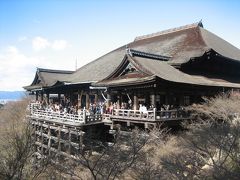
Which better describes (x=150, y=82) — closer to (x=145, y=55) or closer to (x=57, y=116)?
(x=145, y=55)

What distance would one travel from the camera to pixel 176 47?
27.8 m

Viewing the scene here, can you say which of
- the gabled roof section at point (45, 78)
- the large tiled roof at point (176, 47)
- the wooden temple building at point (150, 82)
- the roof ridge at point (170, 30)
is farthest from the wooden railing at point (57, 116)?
the roof ridge at point (170, 30)

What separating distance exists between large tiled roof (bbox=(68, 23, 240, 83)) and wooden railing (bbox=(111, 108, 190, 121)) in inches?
246

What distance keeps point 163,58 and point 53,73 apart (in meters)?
15.6

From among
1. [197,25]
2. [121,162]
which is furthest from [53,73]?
[121,162]

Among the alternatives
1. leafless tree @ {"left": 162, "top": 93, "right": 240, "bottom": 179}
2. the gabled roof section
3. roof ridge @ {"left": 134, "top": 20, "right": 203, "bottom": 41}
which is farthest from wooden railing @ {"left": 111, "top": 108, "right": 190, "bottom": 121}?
roof ridge @ {"left": 134, "top": 20, "right": 203, "bottom": 41}

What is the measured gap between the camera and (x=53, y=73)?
34.7 metres

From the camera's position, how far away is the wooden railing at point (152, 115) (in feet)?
56.3

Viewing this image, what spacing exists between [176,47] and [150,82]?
11.3m

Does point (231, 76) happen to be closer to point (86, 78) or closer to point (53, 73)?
point (86, 78)

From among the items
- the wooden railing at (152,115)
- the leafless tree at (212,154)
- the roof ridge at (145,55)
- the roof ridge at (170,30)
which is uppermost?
the roof ridge at (170,30)

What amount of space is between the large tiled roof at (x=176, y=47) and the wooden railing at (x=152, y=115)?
6247 millimetres

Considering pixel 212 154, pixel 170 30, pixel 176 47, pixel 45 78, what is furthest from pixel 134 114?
pixel 170 30

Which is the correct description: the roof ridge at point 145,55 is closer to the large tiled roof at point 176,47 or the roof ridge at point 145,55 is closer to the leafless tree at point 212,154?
the large tiled roof at point 176,47
